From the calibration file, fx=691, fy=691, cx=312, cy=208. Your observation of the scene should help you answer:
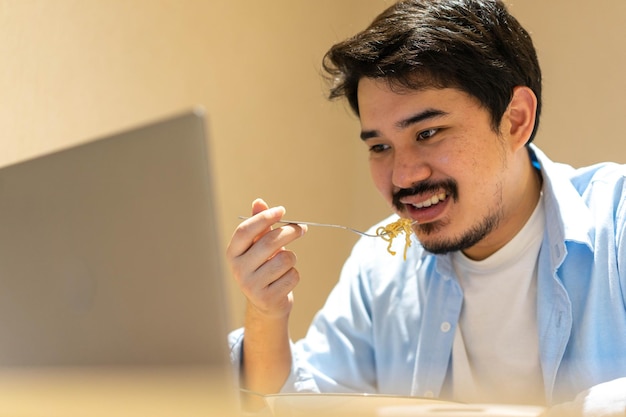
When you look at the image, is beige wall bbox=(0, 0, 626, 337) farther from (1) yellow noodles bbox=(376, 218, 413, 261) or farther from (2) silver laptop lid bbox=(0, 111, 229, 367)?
(2) silver laptop lid bbox=(0, 111, 229, 367)

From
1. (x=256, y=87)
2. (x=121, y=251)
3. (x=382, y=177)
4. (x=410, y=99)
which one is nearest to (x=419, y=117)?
(x=410, y=99)

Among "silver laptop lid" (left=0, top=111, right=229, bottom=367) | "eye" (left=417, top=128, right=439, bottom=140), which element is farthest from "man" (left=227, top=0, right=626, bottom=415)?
"silver laptop lid" (left=0, top=111, right=229, bottom=367)

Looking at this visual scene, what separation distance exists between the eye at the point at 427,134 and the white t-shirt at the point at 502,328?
0.25 meters

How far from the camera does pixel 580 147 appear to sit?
1.81 meters

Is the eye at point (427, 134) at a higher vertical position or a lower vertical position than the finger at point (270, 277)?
higher

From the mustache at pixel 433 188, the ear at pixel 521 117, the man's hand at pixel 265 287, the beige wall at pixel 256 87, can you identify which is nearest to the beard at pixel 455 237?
the mustache at pixel 433 188

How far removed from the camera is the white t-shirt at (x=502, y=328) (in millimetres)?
1229

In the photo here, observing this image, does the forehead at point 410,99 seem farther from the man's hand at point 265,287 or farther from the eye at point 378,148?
the man's hand at point 265,287

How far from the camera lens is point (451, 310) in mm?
1317

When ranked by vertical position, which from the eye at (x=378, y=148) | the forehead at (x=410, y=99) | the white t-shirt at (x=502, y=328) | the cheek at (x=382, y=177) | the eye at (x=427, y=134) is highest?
the forehead at (x=410, y=99)

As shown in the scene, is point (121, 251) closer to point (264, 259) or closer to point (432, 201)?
point (264, 259)

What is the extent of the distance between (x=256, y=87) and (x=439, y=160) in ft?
3.19

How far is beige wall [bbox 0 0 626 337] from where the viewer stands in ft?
5.29

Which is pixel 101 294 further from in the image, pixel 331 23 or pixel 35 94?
pixel 331 23
